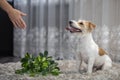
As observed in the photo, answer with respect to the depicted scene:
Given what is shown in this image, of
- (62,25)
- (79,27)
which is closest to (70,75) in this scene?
(79,27)

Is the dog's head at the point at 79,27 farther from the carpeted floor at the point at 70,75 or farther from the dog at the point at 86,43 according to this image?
the carpeted floor at the point at 70,75

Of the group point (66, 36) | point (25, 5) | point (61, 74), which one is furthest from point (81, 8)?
point (61, 74)

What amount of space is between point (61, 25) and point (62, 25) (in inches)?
0.4

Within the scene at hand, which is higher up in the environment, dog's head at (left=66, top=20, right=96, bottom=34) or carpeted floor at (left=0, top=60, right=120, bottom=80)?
dog's head at (left=66, top=20, right=96, bottom=34)

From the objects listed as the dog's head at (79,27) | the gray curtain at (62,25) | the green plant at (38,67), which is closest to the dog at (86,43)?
the dog's head at (79,27)

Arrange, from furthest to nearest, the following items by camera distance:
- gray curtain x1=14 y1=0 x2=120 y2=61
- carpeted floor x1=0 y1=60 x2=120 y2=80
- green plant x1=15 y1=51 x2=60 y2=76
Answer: gray curtain x1=14 y1=0 x2=120 y2=61 < green plant x1=15 y1=51 x2=60 y2=76 < carpeted floor x1=0 y1=60 x2=120 y2=80

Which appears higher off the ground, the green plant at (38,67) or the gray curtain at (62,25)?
the gray curtain at (62,25)

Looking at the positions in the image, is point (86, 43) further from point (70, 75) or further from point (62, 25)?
point (62, 25)

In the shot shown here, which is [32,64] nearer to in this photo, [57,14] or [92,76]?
[92,76]

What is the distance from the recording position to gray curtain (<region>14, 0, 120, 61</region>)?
2.96 m

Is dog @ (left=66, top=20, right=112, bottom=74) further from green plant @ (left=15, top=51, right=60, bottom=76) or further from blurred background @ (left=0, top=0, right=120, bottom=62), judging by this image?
blurred background @ (left=0, top=0, right=120, bottom=62)

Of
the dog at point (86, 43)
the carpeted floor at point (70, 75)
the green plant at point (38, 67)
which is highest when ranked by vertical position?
the dog at point (86, 43)

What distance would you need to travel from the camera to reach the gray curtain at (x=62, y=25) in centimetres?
296

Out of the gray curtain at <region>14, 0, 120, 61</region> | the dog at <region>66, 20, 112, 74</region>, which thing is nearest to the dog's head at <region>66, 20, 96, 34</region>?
the dog at <region>66, 20, 112, 74</region>
